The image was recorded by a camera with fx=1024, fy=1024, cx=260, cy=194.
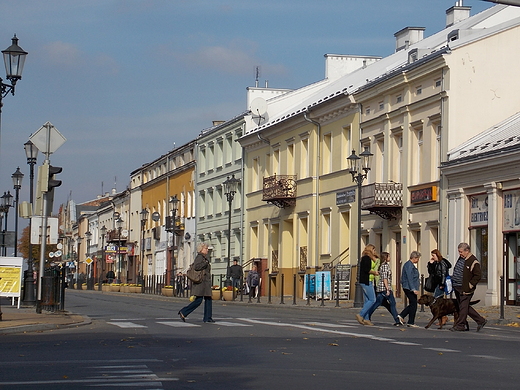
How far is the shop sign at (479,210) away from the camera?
3212 centimetres

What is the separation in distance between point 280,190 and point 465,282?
29.2 m

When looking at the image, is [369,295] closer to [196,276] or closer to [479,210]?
[196,276]

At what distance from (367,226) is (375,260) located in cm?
2022

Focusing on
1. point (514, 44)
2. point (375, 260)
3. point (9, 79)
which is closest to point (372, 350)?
point (375, 260)

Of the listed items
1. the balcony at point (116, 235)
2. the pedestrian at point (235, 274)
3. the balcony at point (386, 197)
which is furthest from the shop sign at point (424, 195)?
the balcony at point (116, 235)

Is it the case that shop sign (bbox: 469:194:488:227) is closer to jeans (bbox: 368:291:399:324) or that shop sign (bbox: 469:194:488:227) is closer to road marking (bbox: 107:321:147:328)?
jeans (bbox: 368:291:399:324)

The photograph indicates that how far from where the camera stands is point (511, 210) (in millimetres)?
30797

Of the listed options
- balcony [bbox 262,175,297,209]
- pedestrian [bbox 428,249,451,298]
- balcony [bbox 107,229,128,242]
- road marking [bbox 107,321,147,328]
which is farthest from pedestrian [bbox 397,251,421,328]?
balcony [bbox 107,229,128,242]

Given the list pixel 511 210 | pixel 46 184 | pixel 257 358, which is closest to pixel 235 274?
pixel 511 210

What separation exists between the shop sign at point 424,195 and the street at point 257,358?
1549 cm

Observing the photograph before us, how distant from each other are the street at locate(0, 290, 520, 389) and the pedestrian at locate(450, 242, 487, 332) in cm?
43

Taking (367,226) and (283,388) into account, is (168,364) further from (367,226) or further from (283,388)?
(367,226)

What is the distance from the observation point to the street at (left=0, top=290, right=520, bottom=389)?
32.4 ft

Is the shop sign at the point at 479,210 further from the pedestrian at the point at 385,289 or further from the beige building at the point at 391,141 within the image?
the pedestrian at the point at 385,289
